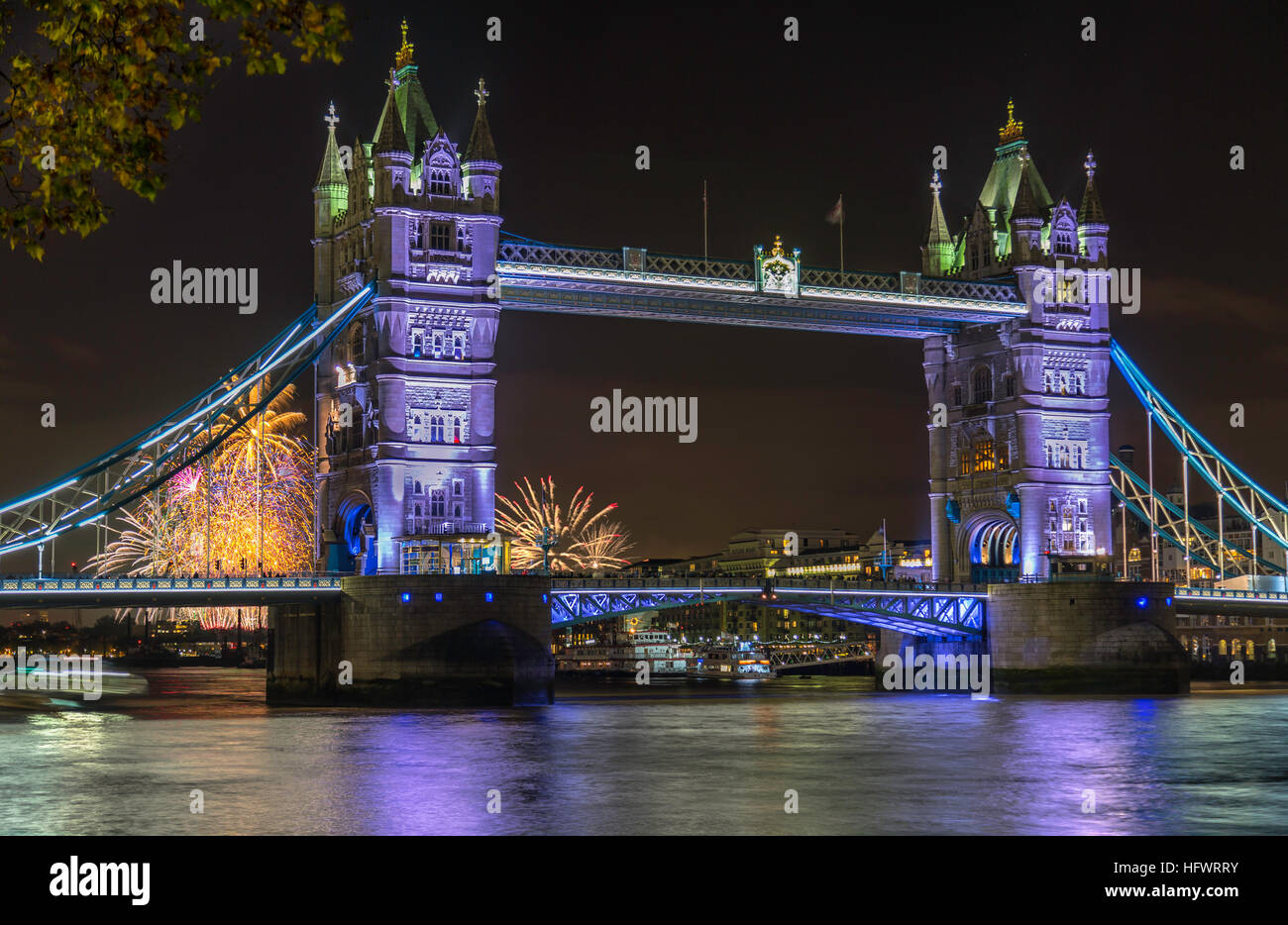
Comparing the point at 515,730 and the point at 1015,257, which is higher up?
the point at 1015,257

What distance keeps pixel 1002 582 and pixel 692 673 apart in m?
57.8

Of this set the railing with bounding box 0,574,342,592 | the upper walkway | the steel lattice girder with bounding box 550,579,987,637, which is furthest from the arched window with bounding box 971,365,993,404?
the railing with bounding box 0,574,342,592

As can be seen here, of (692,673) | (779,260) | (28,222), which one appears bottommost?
(692,673)

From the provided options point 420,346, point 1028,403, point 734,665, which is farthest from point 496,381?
point 734,665

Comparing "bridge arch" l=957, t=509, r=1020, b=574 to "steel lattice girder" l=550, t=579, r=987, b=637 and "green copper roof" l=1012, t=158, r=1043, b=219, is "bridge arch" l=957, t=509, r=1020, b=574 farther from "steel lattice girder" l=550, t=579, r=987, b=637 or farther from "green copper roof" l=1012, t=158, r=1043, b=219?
"green copper roof" l=1012, t=158, r=1043, b=219

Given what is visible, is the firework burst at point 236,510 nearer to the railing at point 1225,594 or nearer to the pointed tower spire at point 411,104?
the pointed tower spire at point 411,104

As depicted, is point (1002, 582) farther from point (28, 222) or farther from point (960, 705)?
point (28, 222)

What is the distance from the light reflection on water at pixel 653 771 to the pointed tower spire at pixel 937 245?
83.2 feet

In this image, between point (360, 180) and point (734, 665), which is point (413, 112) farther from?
point (734, 665)

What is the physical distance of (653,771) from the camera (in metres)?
34.6

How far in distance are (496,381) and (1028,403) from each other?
23.3 metres
